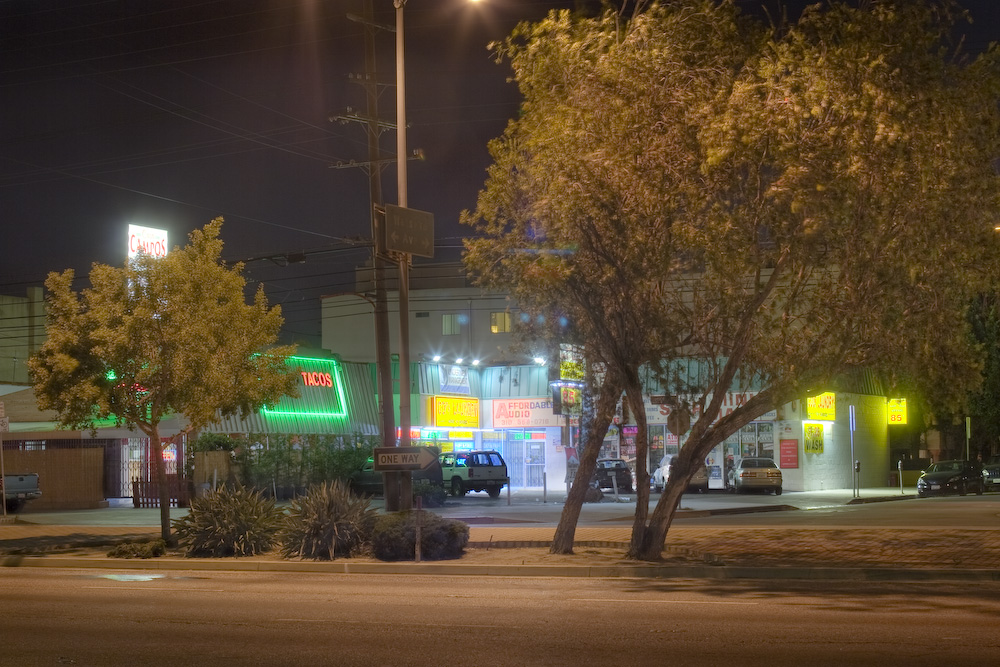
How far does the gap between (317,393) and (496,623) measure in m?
31.9

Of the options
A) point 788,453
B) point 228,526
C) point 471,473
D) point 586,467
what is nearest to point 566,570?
point 586,467

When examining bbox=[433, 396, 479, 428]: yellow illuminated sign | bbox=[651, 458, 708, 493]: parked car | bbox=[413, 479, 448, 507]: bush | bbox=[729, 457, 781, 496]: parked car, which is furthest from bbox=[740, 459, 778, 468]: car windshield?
bbox=[433, 396, 479, 428]: yellow illuminated sign

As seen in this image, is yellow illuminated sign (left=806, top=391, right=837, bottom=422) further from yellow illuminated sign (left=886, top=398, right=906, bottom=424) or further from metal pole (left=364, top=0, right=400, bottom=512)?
metal pole (left=364, top=0, right=400, bottom=512)

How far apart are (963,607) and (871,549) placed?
6.19 metres

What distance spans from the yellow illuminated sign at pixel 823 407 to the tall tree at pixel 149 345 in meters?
26.8

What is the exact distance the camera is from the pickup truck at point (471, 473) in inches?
1539

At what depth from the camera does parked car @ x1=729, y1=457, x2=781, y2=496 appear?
39.1 m

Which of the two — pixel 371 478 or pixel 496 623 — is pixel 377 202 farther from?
pixel 496 623

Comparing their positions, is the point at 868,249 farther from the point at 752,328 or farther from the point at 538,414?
the point at 538,414

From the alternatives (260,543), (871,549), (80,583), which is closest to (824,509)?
(871,549)

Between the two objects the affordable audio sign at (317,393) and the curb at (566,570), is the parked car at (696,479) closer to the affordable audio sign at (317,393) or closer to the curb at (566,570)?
the affordable audio sign at (317,393)

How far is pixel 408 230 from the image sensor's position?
61.2 ft

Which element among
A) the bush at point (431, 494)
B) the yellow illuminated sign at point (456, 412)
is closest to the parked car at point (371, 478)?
the bush at point (431, 494)

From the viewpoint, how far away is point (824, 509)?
30453 millimetres
